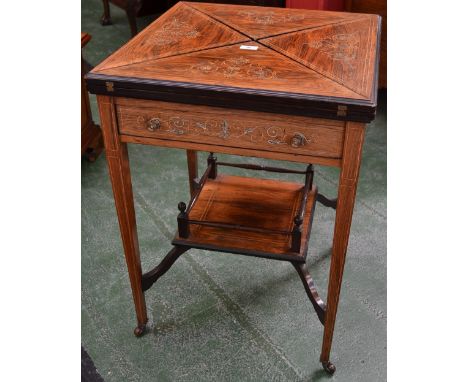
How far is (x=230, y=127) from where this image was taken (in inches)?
49.6

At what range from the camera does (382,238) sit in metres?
2.18

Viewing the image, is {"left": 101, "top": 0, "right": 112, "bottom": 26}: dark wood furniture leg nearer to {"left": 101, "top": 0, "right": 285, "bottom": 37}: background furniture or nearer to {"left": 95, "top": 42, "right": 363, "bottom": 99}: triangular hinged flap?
{"left": 101, "top": 0, "right": 285, "bottom": 37}: background furniture

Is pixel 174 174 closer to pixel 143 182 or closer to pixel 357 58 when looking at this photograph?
pixel 143 182

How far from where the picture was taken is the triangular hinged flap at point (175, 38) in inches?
54.4

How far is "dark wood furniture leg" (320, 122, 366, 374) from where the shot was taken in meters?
Result: 1.19

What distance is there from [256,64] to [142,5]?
11.3 ft

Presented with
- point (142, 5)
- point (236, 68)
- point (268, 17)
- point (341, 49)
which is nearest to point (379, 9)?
point (268, 17)

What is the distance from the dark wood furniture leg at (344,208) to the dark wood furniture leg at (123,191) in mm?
595

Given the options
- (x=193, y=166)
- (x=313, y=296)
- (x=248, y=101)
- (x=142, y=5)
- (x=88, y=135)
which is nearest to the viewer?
(x=248, y=101)

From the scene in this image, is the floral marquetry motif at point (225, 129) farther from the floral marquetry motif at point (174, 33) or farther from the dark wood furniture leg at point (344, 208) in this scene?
the floral marquetry motif at point (174, 33)

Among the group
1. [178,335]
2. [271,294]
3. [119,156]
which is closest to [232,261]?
[271,294]

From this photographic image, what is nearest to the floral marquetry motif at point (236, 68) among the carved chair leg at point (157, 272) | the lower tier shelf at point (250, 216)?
the lower tier shelf at point (250, 216)

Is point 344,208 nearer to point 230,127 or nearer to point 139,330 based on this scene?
point 230,127

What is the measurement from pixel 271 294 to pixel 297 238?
16.5 inches
